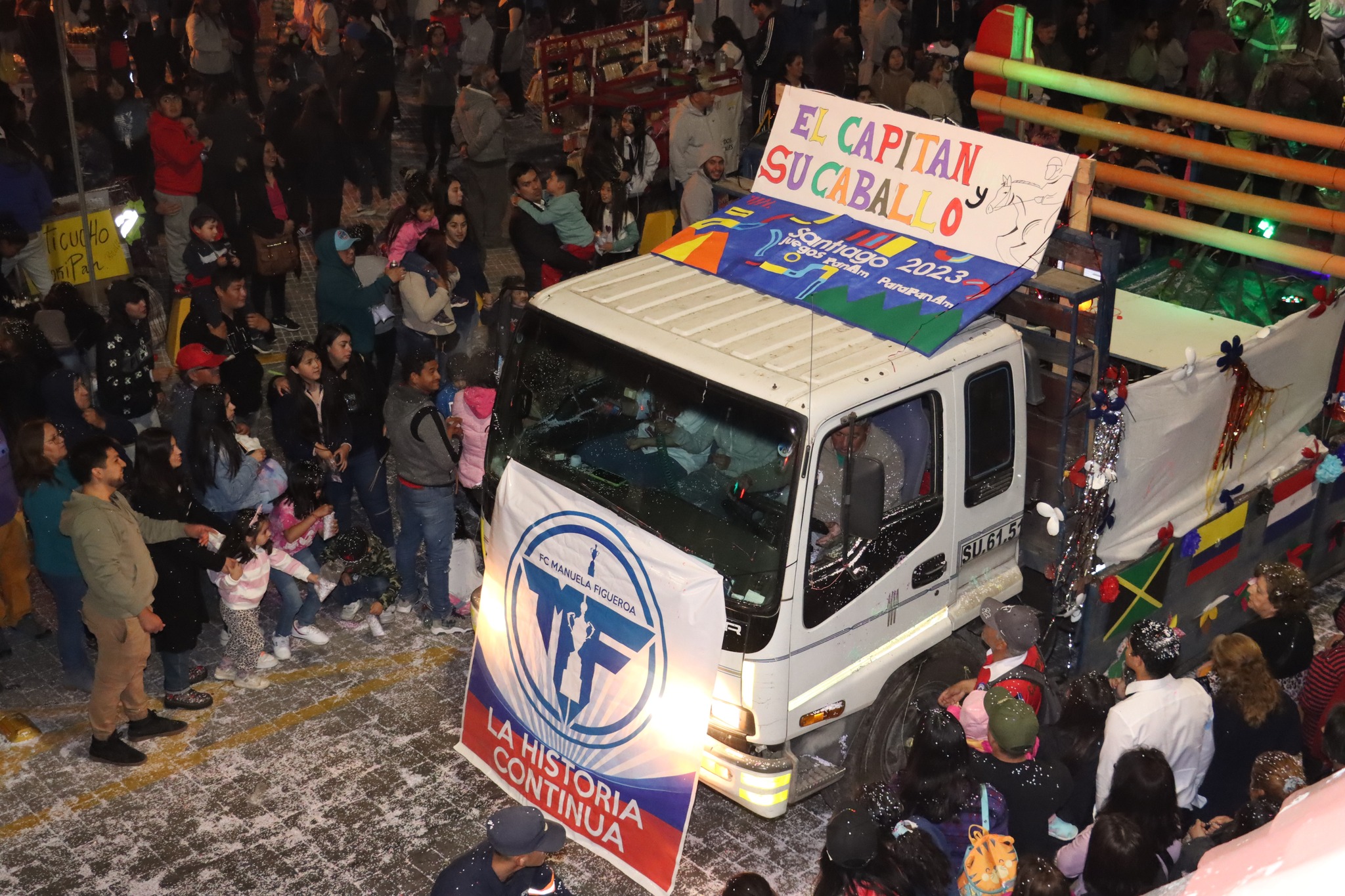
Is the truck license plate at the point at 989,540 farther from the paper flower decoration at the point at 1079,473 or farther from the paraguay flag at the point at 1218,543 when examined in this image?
the paraguay flag at the point at 1218,543

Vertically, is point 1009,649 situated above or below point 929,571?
below

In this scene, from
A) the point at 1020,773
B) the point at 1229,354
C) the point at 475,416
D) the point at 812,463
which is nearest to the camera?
the point at 1020,773

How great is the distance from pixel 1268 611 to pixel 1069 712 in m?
1.08

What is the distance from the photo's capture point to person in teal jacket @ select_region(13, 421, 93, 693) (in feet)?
22.9

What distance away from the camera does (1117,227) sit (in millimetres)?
10930

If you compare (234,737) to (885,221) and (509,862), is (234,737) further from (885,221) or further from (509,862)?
(885,221)

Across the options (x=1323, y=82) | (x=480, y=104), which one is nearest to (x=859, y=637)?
(x=1323, y=82)

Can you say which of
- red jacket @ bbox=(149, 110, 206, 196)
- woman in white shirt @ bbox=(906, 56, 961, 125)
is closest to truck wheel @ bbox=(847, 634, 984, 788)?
red jacket @ bbox=(149, 110, 206, 196)

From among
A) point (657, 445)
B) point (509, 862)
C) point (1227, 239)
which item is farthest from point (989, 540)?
point (509, 862)

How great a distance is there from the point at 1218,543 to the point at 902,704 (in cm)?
222

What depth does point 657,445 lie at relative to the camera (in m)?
6.10

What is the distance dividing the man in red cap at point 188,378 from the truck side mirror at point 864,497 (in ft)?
13.6

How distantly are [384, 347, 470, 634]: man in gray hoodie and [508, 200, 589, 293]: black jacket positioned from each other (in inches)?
107

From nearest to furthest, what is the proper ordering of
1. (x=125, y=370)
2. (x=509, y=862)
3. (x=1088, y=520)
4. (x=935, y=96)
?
(x=509, y=862), (x=1088, y=520), (x=125, y=370), (x=935, y=96)
